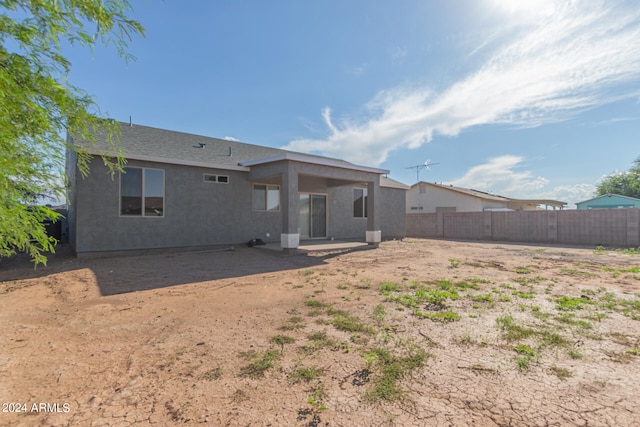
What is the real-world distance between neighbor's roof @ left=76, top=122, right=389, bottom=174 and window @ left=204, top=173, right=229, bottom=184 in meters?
0.44

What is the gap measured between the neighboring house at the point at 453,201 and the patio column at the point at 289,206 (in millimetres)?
18382

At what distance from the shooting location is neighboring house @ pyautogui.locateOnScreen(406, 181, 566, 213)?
23.6m

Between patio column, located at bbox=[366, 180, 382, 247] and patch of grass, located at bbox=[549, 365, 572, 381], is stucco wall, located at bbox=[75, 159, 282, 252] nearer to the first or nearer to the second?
patio column, located at bbox=[366, 180, 382, 247]

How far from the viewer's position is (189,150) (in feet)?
35.2

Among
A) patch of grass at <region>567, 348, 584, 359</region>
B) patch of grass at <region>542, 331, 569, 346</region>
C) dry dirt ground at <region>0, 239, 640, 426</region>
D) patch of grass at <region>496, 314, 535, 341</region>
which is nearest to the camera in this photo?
dry dirt ground at <region>0, 239, 640, 426</region>

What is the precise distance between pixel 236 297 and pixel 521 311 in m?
4.58

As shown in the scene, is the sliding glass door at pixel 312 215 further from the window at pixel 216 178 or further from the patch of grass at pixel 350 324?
the patch of grass at pixel 350 324

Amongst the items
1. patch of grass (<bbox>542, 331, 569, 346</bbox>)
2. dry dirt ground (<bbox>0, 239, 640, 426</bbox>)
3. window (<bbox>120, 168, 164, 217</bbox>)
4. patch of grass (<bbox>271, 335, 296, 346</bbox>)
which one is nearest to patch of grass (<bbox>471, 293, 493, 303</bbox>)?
dry dirt ground (<bbox>0, 239, 640, 426</bbox>)

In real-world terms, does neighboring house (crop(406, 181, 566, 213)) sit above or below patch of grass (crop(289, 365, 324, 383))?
above

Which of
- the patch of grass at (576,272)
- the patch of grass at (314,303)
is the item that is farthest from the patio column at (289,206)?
the patch of grass at (576,272)

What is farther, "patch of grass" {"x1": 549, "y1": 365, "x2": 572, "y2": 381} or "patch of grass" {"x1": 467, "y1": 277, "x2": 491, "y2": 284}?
"patch of grass" {"x1": 467, "y1": 277, "x2": 491, "y2": 284}

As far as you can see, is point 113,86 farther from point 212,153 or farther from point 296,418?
point 296,418

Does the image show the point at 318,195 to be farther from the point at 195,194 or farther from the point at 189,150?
the point at 189,150

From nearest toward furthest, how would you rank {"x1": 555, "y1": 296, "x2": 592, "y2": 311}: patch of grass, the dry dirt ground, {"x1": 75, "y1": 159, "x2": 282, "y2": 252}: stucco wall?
the dry dirt ground → {"x1": 555, "y1": 296, "x2": 592, "y2": 311}: patch of grass → {"x1": 75, "y1": 159, "x2": 282, "y2": 252}: stucco wall
